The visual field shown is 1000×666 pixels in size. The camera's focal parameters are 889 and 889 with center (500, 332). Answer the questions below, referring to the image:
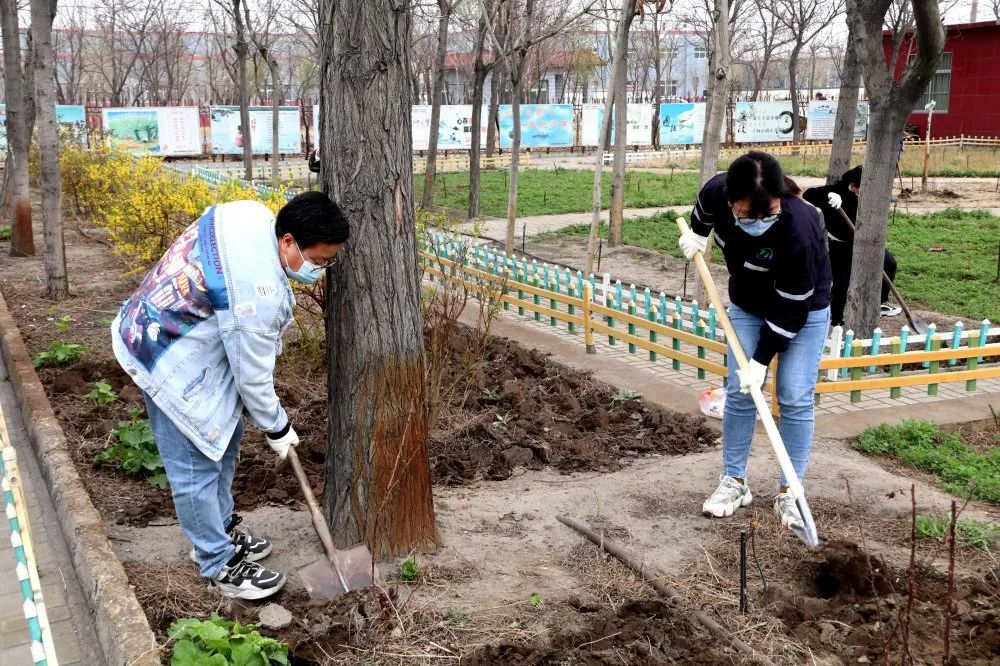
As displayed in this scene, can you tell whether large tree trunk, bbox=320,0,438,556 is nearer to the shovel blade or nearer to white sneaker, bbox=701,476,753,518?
the shovel blade

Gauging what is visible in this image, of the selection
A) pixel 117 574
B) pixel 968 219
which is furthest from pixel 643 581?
pixel 968 219

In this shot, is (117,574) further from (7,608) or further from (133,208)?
(133,208)

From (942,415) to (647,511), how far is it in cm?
280

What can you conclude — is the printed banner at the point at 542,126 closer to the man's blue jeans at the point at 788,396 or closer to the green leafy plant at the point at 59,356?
the green leafy plant at the point at 59,356

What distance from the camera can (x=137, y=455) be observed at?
15.4ft

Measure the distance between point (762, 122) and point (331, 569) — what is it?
3714 cm

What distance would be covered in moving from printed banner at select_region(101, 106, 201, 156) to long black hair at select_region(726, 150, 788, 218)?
27.8 metres

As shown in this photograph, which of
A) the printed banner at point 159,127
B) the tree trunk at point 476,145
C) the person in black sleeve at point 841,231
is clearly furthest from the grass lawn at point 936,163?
the printed banner at point 159,127

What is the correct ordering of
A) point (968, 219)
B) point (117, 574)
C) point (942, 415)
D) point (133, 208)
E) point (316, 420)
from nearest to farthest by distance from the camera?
1. point (117, 574)
2. point (316, 420)
3. point (942, 415)
4. point (133, 208)
5. point (968, 219)

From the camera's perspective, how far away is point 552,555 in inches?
146

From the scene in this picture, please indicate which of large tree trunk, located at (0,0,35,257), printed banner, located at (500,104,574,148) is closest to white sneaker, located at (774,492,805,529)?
large tree trunk, located at (0,0,35,257)

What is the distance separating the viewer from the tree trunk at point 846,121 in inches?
332

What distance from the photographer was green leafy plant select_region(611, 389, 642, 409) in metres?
5.87

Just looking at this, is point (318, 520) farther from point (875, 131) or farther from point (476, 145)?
point (476, 145)
